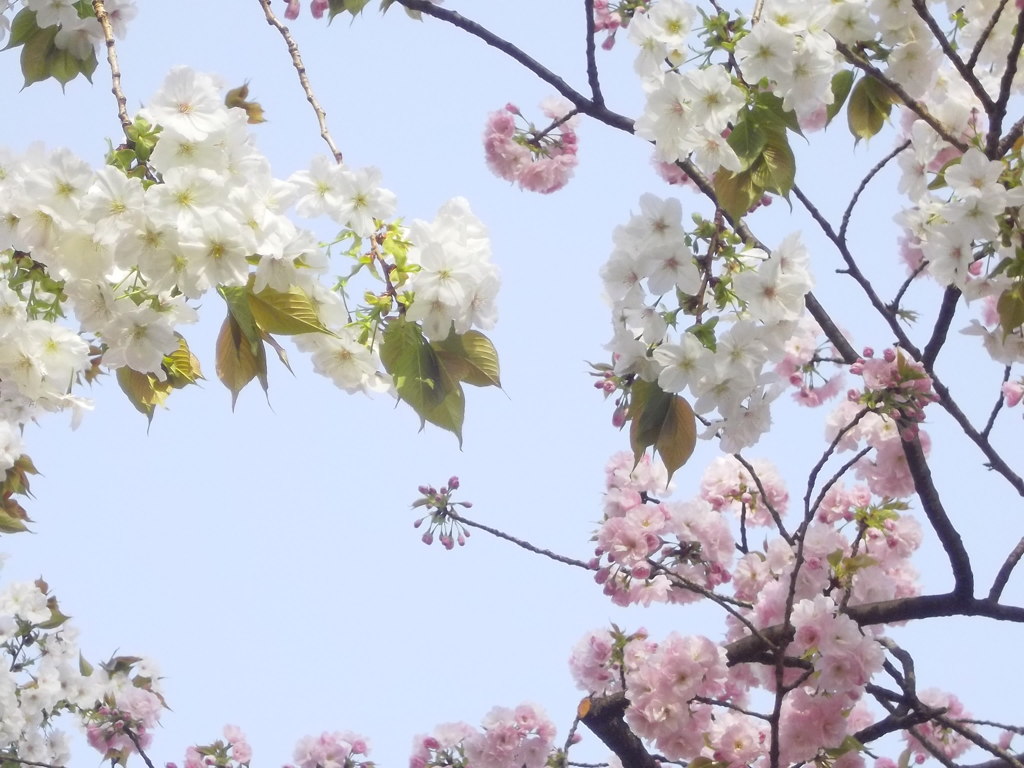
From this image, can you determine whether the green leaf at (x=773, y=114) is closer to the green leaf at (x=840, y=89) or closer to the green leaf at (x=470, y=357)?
the green leaf at (x=840, y=89)

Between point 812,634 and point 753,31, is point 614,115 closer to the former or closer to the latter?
point 753,31

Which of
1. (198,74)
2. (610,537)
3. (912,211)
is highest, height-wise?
(912,211)

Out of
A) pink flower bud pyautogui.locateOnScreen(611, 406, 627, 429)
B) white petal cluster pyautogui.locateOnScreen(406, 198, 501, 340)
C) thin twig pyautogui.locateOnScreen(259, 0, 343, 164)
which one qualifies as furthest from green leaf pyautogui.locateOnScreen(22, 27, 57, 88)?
pink flower bud pyautogui.locateOnScreen(611, 406, 627, 429)

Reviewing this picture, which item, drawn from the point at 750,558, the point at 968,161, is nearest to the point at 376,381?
the point at 968,161

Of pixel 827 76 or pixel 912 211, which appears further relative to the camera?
pixel 912 211

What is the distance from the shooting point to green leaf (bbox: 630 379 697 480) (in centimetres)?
163

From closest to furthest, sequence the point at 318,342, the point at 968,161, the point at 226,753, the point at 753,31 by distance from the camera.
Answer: the point at 318,342 < the point at 753,31 < the point at 968,161 < the point at 226,753

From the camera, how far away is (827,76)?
165 cm

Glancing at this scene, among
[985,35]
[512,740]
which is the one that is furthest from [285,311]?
[512,740]

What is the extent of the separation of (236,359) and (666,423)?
719 mm

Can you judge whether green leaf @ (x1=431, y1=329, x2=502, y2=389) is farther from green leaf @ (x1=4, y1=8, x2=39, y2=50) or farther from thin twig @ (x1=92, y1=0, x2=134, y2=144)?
green leaf @ (x1=4, y1=8, x2=39, y2=50)

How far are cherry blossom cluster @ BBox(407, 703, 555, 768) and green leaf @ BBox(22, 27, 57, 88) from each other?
7.56 ft

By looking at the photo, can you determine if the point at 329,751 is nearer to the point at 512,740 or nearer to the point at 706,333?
the point at 512,740

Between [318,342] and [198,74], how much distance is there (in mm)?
352
